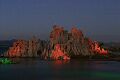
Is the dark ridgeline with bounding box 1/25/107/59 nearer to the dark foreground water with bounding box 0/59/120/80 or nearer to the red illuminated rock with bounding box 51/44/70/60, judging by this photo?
the red illuminated rock with bounding box 51/44/70/60

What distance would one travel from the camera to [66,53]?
82.2 metres

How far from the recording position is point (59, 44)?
275 ft

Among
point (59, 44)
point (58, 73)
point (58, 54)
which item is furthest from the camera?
point (59, 44)

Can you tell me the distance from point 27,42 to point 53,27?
7095 mm

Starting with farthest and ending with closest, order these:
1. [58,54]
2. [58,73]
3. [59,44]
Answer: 1. [59,44]
2. [58,54]
3. [58,73]

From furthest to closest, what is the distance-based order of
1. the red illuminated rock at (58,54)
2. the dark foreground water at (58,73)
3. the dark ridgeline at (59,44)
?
the dark ridgeline at (59,44) → the red illuminated rock at (58,54) → the dark foreground water at (58,73)

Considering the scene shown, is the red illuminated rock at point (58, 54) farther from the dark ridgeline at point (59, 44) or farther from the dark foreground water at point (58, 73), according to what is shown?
the dark foreground water at point (58, 73)

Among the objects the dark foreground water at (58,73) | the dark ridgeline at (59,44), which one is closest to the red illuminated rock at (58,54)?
the dark ridgeline at (59,44)

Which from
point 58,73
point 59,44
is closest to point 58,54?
point 59,44

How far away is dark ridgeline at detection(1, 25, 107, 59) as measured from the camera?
84.9m

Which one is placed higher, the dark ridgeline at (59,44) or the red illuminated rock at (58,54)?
the dark ridgeline at (59,44)

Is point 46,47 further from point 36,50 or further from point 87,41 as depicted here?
Result: point 87,41

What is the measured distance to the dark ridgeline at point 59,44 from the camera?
278 ft

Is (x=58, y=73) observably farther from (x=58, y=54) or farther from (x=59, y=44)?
(x=59, y=44)
